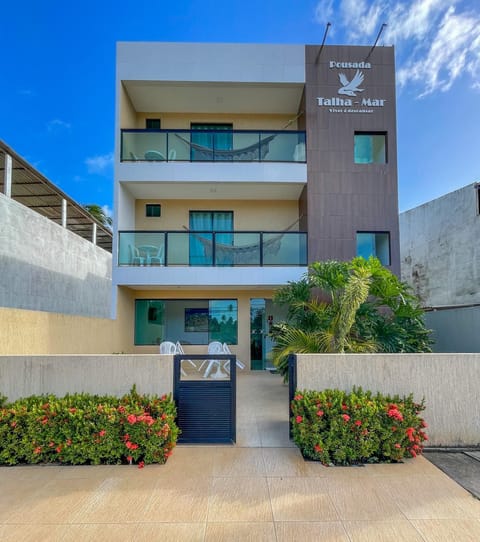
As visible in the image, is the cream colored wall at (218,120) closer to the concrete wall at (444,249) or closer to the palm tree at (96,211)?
the concrete wall at (444,249)

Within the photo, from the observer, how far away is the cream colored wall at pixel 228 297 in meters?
11.3

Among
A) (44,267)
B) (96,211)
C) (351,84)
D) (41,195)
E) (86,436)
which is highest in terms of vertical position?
(351,84)

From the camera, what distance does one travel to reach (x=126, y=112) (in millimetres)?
11062

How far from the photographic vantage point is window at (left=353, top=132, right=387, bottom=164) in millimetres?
10938

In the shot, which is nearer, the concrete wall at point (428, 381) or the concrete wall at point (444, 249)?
the concrete wall at point (428, 381)

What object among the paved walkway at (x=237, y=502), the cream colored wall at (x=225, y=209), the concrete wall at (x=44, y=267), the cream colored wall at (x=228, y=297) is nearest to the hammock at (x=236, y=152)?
the cream colored wall at (x=225, y=209)

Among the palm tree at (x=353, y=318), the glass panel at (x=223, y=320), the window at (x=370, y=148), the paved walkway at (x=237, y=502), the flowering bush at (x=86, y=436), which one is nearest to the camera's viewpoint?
the paved walkway at (x=237, y=502)

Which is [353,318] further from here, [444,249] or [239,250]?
[444,249]

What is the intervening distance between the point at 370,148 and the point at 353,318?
277 inches

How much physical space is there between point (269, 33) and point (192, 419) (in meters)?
12.0

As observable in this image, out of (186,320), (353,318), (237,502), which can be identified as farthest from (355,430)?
(186,320)

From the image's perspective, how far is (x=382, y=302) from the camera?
7383mm

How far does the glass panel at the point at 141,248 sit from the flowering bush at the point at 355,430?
22.6ft

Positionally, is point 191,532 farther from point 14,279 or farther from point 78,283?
point 78,283
